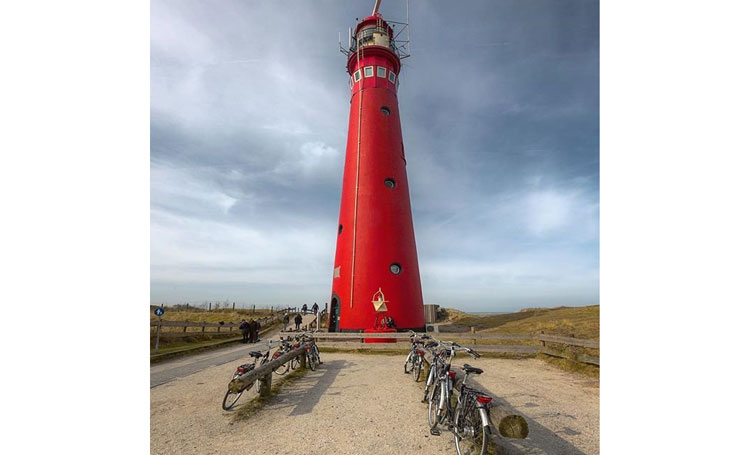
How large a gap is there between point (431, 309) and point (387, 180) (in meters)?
13.7

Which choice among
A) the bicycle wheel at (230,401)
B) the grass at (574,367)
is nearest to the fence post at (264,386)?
the bicycle wheel at (230,401)

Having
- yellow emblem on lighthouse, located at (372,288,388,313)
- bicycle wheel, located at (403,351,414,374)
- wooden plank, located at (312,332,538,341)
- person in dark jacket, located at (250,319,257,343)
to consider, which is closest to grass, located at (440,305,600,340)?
wooden plank, located at (312,332,538,341)

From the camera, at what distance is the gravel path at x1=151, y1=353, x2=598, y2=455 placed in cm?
455

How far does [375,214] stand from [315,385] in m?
7.91

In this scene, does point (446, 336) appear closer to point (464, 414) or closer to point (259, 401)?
point (259, 401)

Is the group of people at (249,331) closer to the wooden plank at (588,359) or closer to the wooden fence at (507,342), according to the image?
the wooden fence at (507,342)

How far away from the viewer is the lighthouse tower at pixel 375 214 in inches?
543

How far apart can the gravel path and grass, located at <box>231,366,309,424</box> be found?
0.14m

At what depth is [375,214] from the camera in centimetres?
1438

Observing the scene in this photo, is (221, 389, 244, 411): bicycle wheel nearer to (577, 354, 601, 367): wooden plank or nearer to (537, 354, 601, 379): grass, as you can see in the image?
(537, 354, 601, 379): grass

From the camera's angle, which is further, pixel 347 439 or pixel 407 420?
pixel 407 420

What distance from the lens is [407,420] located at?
5586 millimetres
